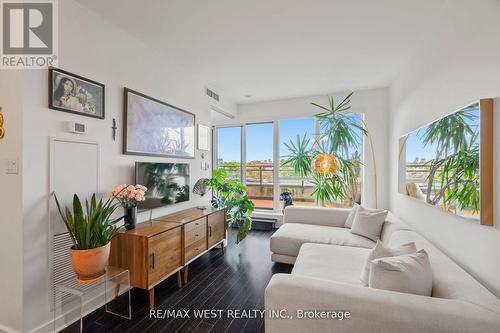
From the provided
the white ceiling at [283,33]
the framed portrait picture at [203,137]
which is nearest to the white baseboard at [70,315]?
the framed portrait picture at [203,137]

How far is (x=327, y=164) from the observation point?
3.71m

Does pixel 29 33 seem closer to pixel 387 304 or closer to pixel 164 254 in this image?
pixel 164 254

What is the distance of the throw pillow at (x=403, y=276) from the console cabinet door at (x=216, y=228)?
209 cm

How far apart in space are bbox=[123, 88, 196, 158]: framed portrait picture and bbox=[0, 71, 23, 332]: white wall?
808 mm

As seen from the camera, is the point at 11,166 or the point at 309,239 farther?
the point at 309,239

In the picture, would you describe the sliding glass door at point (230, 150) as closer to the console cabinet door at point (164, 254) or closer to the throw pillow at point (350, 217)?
the throw pillow at point (350, 217)

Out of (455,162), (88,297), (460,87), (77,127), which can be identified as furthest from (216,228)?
(460,87)

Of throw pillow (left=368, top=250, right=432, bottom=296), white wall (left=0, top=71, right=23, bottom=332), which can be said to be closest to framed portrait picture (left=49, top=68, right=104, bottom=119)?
white wall (left=0, top=71, right=23, bottom=332)

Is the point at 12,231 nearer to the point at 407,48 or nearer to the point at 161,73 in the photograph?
the point at 161,73

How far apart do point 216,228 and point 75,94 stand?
218cm

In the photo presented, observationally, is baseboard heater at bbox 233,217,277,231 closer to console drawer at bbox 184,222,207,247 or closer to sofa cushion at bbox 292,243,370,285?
console drawer at bbox 184,222,207,247

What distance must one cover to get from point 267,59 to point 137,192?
2260 millimetres

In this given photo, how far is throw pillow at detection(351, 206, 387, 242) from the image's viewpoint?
271 cm

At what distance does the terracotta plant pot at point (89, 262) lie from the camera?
1.64 meters
